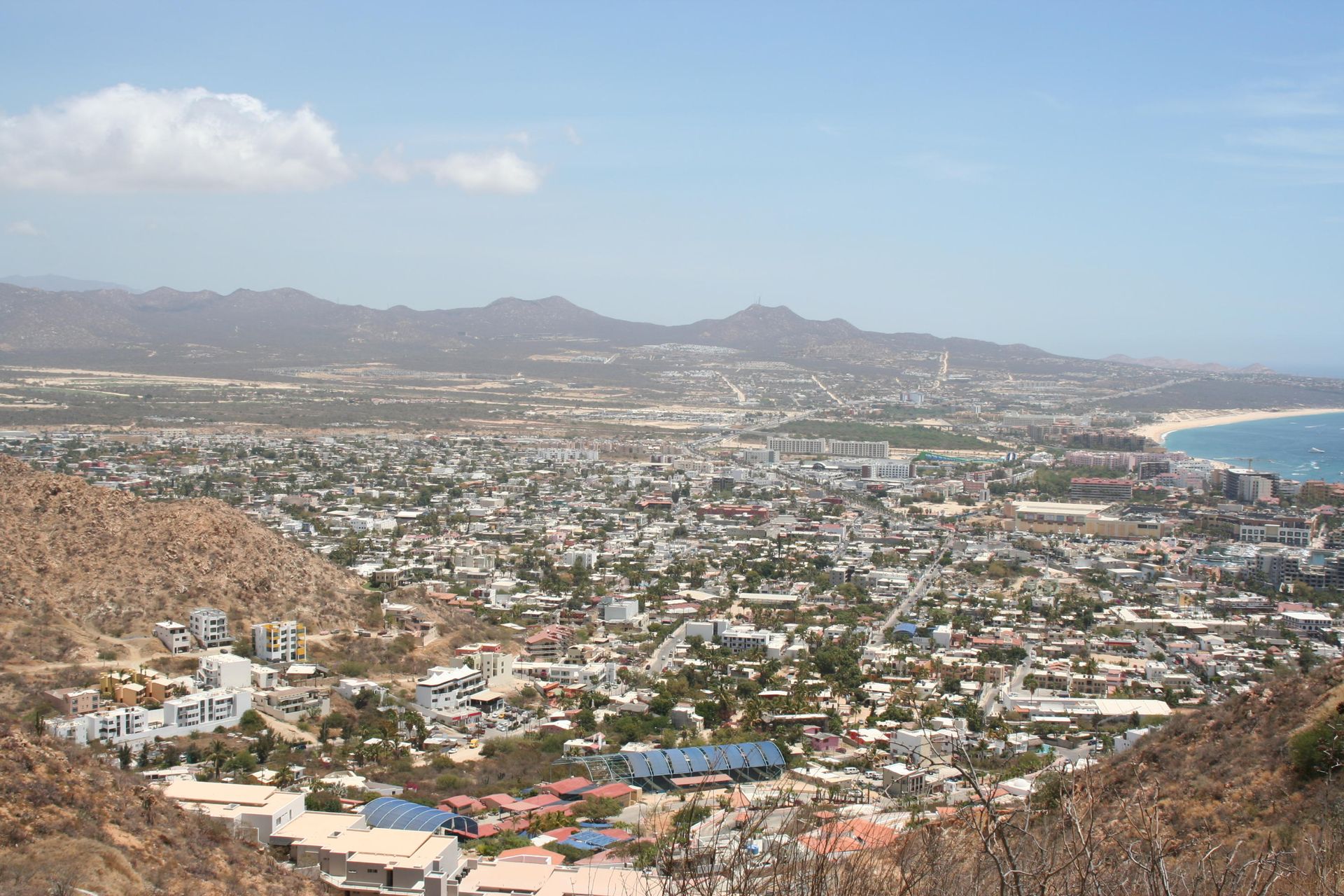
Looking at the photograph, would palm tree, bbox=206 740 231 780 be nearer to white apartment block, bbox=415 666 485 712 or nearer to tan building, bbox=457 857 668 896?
white apartment block, bbox=415 666 485 712

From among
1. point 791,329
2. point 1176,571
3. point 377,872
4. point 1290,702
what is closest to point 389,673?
point 377,872

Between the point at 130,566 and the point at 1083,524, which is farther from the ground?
the point at 130,566

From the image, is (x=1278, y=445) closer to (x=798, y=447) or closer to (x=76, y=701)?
(x=798, y=447)

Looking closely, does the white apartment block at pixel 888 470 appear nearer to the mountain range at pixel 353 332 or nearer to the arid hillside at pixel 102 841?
the arid hillside at pixel 102 841

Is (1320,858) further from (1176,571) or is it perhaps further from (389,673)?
(1176,571)

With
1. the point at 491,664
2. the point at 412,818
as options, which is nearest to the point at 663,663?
the point at 491,664

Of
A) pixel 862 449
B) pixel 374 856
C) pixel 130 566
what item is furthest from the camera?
pixel 862 449
